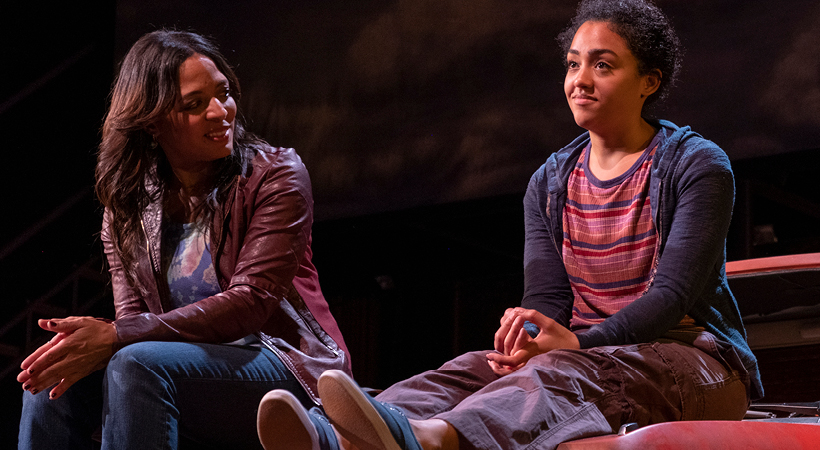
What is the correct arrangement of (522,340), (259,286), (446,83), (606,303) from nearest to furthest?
(522,340), (259,286), (606,303), (446,83)

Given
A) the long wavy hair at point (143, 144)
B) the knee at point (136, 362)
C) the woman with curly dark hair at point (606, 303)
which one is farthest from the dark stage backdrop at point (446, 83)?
the knee at point (136, 362)

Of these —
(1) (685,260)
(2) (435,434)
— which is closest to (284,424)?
(2) (435,434)

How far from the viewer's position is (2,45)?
3.49 meters

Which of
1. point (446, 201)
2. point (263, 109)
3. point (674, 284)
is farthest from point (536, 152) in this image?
point (674, 284)

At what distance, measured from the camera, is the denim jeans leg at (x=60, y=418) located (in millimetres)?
1375

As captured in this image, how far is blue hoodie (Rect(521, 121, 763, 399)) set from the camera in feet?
4.31

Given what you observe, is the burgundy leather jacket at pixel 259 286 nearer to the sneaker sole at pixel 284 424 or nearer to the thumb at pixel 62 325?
the thumb at pixel 62 325

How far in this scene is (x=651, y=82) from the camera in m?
1.61

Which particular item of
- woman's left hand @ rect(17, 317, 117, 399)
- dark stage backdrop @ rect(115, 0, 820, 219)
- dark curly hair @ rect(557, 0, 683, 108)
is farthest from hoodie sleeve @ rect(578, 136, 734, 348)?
dark stage backdrop @ rect(115, 0, 820, 219)

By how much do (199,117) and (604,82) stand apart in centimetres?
83

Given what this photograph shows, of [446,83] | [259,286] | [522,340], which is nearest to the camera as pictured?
[522,340]

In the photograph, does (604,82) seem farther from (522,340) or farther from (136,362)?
(136,362)

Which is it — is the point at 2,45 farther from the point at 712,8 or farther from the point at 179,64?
the point at 712,8

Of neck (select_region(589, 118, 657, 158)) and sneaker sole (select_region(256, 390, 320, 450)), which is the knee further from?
neck (select_region(589, 118, 657, 158))
